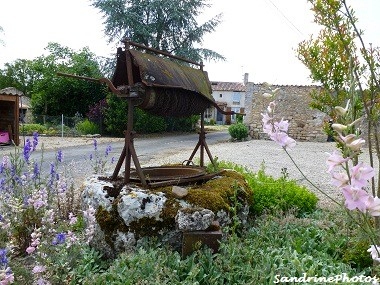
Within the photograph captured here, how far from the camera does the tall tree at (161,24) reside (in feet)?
75.8

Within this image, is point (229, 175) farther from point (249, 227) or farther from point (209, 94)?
point (209, 94)

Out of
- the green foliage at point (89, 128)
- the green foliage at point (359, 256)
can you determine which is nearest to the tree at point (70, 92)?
the green foliage at point (89, 128)

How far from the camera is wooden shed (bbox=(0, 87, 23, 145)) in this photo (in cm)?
1605

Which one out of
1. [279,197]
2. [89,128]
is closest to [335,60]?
[279,197]

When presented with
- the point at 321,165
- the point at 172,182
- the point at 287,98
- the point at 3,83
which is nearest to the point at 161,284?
the point at 172,182

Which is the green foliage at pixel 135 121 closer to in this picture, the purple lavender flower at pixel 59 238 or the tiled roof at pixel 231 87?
the purple lavender flower at pixel 59 238

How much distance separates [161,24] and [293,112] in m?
9.62

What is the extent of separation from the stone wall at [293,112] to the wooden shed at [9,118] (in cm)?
1190

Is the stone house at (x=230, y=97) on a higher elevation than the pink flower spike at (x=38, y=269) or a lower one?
higher

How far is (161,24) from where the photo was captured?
23.9 metres

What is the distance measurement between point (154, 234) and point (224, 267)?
0.70m

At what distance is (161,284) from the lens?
2.44m

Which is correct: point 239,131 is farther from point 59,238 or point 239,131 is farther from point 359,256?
point 59,238

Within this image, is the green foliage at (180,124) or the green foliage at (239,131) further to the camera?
the green foliage at (180,124)
